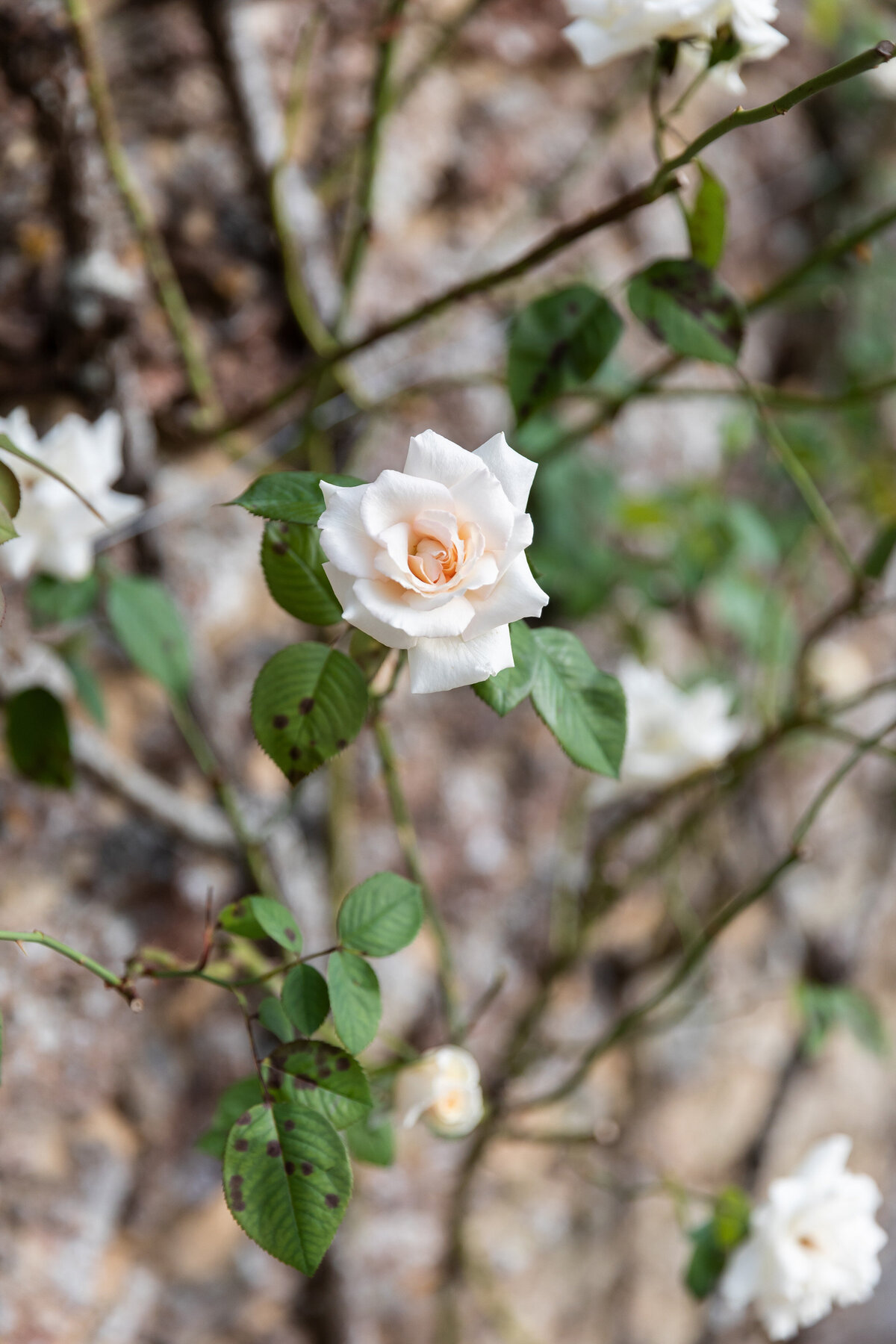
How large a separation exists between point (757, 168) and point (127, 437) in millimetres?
962

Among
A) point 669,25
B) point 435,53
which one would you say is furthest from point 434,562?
point 435,53

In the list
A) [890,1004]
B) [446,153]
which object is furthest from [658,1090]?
[446,153]

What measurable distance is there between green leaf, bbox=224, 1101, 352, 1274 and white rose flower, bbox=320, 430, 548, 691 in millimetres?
213

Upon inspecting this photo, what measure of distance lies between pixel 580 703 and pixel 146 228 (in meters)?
0.61

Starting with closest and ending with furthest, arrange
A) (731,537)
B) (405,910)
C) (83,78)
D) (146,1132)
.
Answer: (405,910) → (83,78) → (146,1132) → (731,537)

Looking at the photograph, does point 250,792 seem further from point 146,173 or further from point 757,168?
point 757,168

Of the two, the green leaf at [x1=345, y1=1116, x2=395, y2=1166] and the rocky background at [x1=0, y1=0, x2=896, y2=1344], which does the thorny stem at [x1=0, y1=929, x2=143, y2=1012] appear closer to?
the green leaf at [x1=345, y1=1116, x2=395, y2=1166]

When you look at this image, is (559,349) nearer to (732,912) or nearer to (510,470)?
(510,470)

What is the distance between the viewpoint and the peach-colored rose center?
39cm

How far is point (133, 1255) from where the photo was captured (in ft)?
3.05

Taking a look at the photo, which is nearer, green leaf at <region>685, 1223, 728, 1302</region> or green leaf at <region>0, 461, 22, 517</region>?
green leaf at <region>0, 461, 22, 517</region>

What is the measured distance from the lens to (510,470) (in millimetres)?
400

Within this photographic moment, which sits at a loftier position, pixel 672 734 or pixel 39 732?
pixel 39 732

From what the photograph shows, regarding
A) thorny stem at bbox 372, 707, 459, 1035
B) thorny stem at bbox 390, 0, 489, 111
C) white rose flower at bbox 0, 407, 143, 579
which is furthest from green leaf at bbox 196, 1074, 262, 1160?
thorny stem at bbox 390, 0, 489, 111
